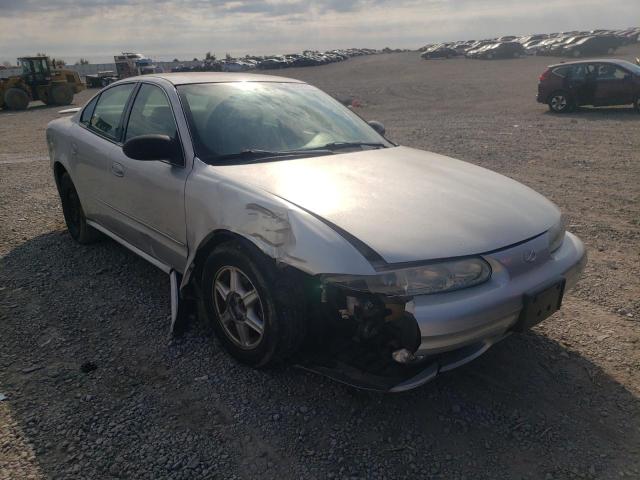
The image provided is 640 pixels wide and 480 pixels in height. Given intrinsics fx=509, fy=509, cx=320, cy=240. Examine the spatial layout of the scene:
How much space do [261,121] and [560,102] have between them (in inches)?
541

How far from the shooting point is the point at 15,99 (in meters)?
21.5

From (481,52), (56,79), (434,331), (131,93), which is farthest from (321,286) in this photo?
(481,52)

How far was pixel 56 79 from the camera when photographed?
75.3 ft

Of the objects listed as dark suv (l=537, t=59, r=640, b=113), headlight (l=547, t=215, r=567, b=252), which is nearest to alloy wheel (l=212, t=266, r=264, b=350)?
headlight (l=547, t=215, r=567, b=252)

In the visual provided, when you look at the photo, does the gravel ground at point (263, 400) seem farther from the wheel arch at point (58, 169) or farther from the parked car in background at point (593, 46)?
the parked car in background at point (593, 46)

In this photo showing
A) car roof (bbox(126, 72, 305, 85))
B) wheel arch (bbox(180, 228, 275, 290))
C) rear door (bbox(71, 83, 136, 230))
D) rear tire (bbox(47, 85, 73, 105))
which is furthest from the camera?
rear tire (bbox(47, 85, 73, 105))

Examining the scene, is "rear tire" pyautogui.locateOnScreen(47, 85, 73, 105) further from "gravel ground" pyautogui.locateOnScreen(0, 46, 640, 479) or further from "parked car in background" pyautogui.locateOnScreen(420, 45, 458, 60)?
"parked car in background" pyautogui.locateOnScreen(420, 45, 458, 60)

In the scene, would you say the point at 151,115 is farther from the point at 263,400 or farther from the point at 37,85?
the point at 37,85

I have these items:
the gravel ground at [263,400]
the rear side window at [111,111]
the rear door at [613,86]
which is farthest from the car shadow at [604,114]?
the rear side window at [111,111]

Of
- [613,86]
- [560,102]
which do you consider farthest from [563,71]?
[613,86]

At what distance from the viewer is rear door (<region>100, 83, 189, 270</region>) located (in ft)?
10.2

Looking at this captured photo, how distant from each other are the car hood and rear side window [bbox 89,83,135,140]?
1.49 meters

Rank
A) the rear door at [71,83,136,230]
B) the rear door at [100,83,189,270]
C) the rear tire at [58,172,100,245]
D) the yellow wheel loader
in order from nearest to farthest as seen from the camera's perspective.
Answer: the rear door at [100,83,189,270], the rear door at [71,83,136,230], the rear tire at [58,172,100,245], the yellow wheel loader

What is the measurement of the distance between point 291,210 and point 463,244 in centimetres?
82
